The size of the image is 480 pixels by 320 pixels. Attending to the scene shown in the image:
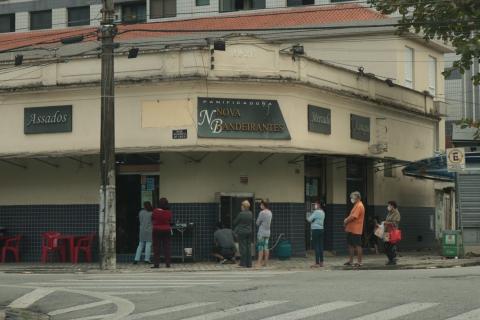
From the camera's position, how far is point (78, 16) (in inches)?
1823

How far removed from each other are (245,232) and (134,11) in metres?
27.9

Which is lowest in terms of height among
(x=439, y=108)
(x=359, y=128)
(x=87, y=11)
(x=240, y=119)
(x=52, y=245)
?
(x=52, y=245)

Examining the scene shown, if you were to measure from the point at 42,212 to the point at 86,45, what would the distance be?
41.7ft

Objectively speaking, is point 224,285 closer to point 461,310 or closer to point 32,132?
point 461,310

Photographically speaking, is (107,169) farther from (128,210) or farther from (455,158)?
(455,158)

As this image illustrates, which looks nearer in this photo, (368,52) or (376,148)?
(376,148)

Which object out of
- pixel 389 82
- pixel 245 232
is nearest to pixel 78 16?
pixel 389 82

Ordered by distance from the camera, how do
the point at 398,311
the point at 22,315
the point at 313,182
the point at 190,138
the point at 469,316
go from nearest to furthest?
the point at 469,316 → the point at 398,311 → the point at 22,315 → the point at 190,138 → the point at 313,182

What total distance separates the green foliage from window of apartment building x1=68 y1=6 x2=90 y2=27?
23.8 meters

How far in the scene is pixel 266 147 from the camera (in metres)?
23.2

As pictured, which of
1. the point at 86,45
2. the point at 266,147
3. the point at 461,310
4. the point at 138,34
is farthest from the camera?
the point at 138,34

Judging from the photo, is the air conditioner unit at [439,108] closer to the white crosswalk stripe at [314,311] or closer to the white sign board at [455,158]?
the white sign board at [455,158]

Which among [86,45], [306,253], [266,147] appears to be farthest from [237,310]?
[86,45]

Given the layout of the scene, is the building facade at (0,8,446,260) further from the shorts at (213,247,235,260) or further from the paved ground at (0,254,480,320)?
the paved ground at (0,254,480,320)
